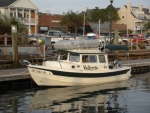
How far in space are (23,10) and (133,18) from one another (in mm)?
48132

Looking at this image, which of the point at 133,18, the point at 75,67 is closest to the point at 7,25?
the point at 75,67

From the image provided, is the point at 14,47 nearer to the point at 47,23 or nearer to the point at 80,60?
the point at 80,60

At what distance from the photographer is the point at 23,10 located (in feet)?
225

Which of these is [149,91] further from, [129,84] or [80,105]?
[80,105]

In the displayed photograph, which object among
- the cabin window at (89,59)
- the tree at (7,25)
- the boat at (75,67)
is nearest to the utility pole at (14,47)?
the boat at (75,67)

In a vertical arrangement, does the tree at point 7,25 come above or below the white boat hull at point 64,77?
above

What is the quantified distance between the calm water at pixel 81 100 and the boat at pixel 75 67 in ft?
1.60

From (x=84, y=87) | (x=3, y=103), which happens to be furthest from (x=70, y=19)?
(x=3, y=103)

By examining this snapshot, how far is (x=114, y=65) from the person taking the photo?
26.5 m

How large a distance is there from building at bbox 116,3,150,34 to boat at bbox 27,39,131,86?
8282 centimetres

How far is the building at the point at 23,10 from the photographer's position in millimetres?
65281

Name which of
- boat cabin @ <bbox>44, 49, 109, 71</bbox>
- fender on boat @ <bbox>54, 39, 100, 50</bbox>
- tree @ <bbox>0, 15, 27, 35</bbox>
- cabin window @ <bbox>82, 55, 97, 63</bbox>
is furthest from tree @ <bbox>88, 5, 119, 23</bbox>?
cabin window @ <bbox>82, 55, 97, 63</bbox>

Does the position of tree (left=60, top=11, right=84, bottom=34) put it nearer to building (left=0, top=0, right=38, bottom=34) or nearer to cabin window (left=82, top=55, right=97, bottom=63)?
building (left=0, top=0, right=38, bottom=34)

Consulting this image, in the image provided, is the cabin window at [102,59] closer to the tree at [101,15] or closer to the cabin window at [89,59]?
the cabin window at [89,59]
